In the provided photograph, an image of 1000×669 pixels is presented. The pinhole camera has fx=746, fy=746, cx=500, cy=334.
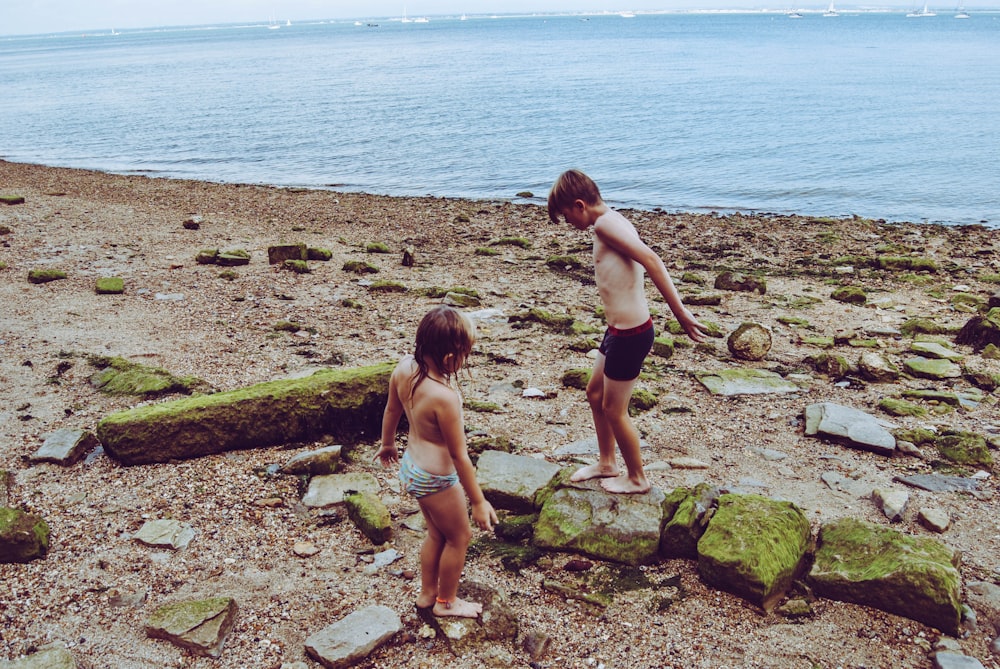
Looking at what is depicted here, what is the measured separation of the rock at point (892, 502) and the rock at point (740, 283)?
6.12m

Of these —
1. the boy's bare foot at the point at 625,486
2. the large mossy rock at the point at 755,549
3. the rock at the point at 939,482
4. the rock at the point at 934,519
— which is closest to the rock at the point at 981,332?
the rock at the point at 939,482

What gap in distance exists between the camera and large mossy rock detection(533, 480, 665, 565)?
429cm

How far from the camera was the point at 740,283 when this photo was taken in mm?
10961

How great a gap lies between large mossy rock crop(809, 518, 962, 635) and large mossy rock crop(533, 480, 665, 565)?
900 millimetres

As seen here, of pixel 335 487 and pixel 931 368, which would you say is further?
pixel 931 368

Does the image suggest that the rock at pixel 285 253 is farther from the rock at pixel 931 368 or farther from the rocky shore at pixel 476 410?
the rock at pixel 931 368

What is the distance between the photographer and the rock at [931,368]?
745cm

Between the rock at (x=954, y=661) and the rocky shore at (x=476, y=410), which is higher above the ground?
the rock at (x=954, y=661)

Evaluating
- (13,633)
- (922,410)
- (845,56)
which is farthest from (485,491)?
(845,56)

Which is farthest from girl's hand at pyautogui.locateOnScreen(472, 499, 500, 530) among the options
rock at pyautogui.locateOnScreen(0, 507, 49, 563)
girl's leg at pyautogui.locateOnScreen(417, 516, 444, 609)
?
rock at pyautogui.locateOnScreen(0, 507, 49, 563)

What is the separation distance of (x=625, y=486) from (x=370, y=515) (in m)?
1.58

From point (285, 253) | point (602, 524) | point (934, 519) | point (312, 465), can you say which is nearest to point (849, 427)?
point (934, 519)

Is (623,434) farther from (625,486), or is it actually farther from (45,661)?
(45,661)

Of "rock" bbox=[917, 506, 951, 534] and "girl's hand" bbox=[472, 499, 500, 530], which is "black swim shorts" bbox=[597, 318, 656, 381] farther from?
"rock" bbox=[917, 506, 951, 534]
